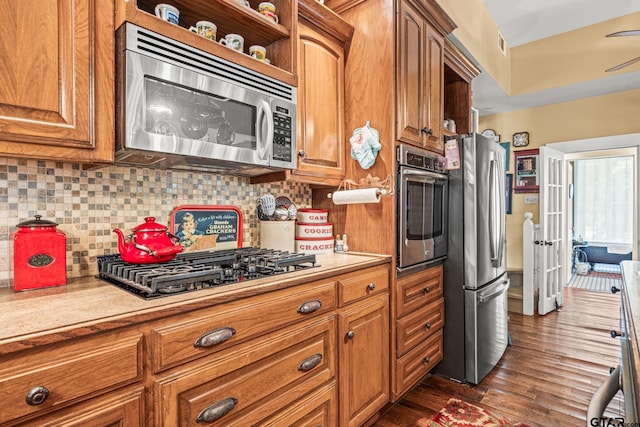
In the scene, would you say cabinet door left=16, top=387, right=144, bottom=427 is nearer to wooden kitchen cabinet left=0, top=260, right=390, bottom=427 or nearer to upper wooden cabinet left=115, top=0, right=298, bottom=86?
wooden kitchen cabinet left=0, top=260, right=390, bottom=427

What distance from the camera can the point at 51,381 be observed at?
744 mm

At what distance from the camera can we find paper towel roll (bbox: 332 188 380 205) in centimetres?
184

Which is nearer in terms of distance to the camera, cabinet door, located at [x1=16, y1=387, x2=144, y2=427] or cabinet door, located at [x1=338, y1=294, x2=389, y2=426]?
cabinet door, located at [x1=16, y1=387, x2=144, y2=427]

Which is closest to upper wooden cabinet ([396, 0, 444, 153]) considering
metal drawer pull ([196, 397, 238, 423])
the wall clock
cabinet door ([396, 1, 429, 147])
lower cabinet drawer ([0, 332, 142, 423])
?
cabinet door ([396, 1, 429, 147])

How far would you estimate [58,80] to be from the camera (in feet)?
3.37

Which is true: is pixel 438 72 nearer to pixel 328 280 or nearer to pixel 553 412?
pixel 328 280

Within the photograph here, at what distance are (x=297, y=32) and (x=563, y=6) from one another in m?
3.24

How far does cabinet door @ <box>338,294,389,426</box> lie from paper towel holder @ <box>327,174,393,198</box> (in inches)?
23.0

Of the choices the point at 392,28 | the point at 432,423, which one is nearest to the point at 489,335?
the point at 432,423

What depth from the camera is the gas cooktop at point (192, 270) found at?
105cm

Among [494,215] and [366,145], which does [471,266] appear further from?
[366,145]

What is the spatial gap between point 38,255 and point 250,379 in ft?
2.69

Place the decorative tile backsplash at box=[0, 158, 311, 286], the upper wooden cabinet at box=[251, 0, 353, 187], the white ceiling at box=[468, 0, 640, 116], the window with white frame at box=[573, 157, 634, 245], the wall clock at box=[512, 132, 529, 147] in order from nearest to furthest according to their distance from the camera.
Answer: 1. the decorative tile backsplash at box=[0, 158, 311, 286]
2. the upper wooden cabinet at box=[251, 0, 353, 187]
3. the white ceiling at box=[468, 0, 640, 116]
4. the wall clock at box=[512, 132, 529, 147]
5. the window with white frame at box=[573, 157, 634, 245]

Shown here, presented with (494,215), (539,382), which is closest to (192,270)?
(494,215)
